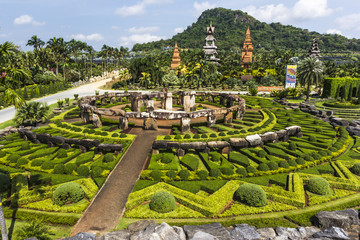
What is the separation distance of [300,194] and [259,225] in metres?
5.83

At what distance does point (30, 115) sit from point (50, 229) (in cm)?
2878

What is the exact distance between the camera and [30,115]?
38.8 meters

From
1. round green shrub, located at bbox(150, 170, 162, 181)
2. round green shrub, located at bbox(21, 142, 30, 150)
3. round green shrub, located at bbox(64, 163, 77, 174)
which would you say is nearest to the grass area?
round green shrub, located at bbox(64, 163, 77, 174)

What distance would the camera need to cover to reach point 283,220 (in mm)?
16781

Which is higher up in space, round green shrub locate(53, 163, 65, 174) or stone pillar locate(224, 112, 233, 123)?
stone pillar locate(224, 112, 233, 123)

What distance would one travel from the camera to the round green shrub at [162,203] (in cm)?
1772

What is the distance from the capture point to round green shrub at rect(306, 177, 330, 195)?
66.4 feet

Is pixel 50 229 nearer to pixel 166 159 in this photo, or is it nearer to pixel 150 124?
pixel 166 159

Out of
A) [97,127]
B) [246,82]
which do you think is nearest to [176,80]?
[246,82]

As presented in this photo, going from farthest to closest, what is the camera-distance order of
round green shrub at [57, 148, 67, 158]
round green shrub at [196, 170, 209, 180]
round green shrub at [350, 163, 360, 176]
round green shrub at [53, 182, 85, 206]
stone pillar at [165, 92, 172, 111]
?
stone pillar at [165, 92, 172, 111]
round green shrub at [57, 148, 67, 158]
round green shrub at [350, 163, 360, 176]
round green shrub at [196, 170, 209, 180]
round green shrub at [53, 182, 85, 206]

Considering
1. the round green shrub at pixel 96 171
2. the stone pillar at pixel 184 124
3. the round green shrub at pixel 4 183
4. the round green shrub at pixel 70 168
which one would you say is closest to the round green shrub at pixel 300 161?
the stone pillar at pixel 184 124

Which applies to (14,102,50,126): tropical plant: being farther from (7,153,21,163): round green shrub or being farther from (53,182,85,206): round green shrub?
(53,182,85,206): round green shrub

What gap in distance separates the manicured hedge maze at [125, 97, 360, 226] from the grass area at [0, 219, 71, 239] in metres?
4.26

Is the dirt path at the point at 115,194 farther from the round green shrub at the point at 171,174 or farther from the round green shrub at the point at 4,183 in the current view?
the round green shrub at the point at 4,183
